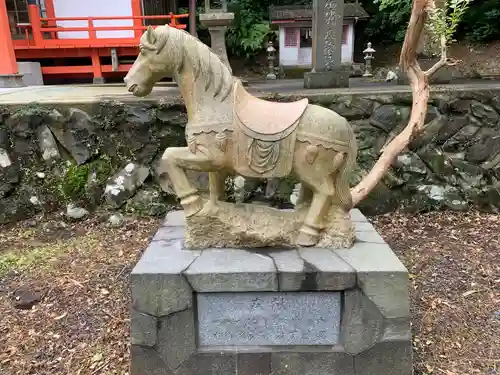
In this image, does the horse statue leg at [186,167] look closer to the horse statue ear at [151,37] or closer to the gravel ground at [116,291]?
the horse statue ear at [151,37]

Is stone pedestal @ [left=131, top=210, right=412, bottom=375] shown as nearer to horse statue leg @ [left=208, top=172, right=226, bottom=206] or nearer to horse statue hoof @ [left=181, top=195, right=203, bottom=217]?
horse statue hoof @ [left=181, top=195, right=203, bottom=217]

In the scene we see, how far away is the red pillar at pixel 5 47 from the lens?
320 inches

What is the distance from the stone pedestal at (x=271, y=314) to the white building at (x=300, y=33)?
34.8 feet

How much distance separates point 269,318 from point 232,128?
1.18m

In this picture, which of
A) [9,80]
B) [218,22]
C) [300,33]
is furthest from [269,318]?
[300,33]

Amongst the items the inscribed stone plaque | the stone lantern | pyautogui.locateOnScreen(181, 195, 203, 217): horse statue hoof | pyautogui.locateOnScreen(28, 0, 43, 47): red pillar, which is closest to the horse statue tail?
the inscribed stone plaque

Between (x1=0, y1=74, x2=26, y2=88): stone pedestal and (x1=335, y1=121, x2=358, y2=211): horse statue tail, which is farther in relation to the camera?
(x1=0, y1=74, x2=26, y2=88): stone pedestal

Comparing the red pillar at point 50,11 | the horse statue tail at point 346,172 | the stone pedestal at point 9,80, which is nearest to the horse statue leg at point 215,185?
the horse statue tail at point 346,172

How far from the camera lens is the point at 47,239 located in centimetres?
482

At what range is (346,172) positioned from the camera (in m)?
2.84

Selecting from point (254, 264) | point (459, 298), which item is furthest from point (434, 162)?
point (254, 264)

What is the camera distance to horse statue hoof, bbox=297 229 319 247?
2.86 meters

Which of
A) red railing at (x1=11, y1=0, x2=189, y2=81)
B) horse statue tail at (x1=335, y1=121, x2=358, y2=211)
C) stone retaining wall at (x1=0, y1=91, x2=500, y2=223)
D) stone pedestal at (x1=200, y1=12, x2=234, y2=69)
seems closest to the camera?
horse statue tail at (x1=335, y1=121, x2=358, y2=211)

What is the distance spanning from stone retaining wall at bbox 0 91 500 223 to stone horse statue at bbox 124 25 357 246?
2420mm
